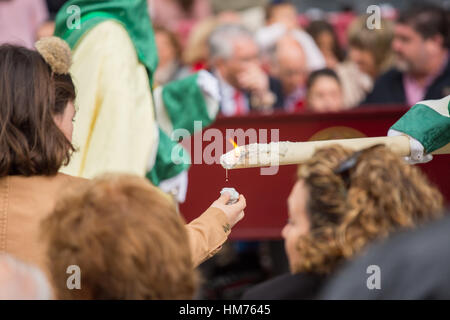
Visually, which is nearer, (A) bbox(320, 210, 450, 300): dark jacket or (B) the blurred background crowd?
(A) bbox(320, 210, 450, 300): dark jacket

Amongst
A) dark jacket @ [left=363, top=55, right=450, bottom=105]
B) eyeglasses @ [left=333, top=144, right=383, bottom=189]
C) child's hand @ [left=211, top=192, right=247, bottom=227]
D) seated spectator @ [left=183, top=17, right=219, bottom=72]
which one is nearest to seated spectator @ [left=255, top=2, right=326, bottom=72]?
seated spectator @ [left=183, top=17, right=219, bottom=72]

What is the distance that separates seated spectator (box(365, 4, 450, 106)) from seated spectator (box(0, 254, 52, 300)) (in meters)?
3.40

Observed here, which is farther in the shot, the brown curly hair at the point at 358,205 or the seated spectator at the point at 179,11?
the seated spectator at the point at 179,11

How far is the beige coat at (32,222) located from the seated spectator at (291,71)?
128 inches

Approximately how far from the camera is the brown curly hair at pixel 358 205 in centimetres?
156

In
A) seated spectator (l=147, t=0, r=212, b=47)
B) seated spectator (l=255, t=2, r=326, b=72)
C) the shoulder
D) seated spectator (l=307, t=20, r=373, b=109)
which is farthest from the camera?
seated spectator (l=147, t=0, r=212, b=47)

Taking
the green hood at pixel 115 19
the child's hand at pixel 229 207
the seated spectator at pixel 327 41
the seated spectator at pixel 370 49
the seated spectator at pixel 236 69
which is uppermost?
the seated spectator at pixel 327 41

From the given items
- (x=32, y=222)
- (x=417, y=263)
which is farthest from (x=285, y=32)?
(x=417, y=263)

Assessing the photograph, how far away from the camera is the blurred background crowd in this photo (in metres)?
4.87

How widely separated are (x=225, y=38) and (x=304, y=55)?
757 mm

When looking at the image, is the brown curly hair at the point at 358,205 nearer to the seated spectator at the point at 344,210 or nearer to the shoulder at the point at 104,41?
the seated spectator at the point at 344,210

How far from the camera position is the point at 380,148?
170 cm

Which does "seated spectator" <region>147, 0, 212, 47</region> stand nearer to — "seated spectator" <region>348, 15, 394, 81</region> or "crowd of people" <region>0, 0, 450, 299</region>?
"seated spectator" <region>348, 15, 394, 81</region>

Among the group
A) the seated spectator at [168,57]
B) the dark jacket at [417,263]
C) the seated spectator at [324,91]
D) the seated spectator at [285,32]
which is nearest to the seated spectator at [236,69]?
the seated spectator at [324,91]
